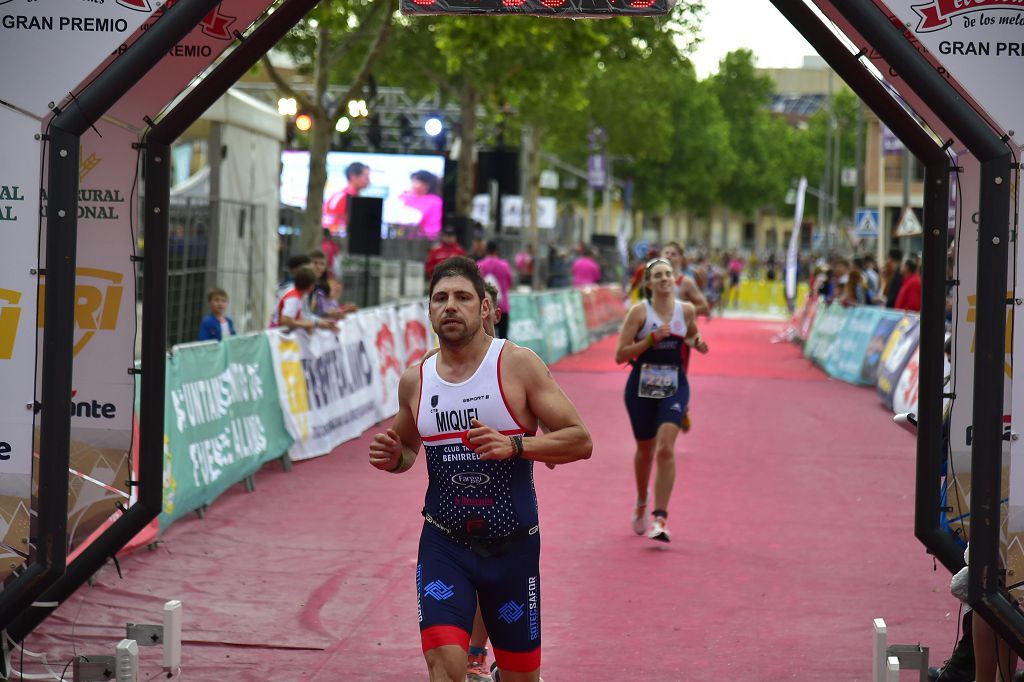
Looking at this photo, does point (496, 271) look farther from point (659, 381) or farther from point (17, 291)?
point (17, 291)

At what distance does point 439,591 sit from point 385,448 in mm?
563

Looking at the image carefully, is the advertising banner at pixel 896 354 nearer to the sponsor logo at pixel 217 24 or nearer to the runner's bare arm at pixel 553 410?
the sponsor logo at pixel 217 24

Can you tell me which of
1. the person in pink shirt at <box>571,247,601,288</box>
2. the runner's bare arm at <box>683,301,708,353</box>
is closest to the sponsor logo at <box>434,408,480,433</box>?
the runner's bare arm at <box>683,301,708,353</box>

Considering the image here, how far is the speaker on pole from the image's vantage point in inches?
856

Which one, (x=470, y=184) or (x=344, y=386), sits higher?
(x=470, y=184)

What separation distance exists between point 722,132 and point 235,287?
6967 cm

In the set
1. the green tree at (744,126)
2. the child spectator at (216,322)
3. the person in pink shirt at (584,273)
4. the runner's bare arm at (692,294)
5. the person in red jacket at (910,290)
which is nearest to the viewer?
the runner's bare arm at (692,294)

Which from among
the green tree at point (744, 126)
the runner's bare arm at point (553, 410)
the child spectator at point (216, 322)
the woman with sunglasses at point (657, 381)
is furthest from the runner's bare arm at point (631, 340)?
the green tree at point (744, 126)

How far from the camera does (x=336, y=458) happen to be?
13.6 m

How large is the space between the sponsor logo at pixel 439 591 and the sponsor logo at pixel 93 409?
7.42 ft

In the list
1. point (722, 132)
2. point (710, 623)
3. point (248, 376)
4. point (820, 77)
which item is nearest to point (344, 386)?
point (248, 376)

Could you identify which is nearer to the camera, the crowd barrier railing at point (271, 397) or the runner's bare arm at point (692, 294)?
the crowd barrier railing at point (271, 397)

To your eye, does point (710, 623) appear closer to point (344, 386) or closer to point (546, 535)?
point (546, 535)

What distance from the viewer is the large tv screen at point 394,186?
35.4 meters
